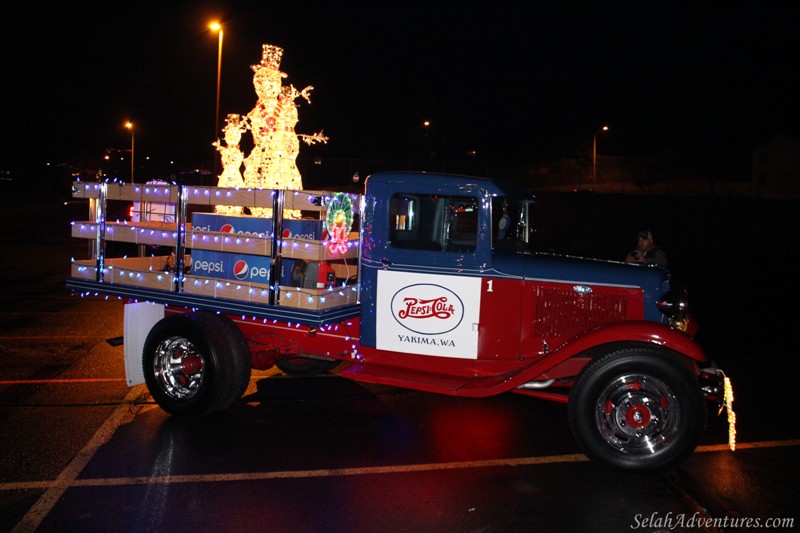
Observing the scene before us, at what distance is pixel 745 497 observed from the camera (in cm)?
458

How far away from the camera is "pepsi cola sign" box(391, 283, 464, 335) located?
5637 millimetres

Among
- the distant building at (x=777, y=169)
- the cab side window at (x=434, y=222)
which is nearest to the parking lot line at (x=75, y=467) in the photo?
the cab side window at (x=434, y=222)

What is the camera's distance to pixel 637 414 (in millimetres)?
5039

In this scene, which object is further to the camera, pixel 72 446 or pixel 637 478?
pixel 72 446

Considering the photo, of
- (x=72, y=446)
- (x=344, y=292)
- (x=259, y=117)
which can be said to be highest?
(x=259, y=117)

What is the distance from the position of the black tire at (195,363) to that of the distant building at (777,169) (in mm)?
38711

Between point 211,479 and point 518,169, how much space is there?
40044 millimetres

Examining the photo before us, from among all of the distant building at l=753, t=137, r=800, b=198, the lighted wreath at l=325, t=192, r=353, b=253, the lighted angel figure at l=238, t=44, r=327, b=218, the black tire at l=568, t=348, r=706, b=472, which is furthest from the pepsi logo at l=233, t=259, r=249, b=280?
the distant building at l=753, t=137, r=800, b=198

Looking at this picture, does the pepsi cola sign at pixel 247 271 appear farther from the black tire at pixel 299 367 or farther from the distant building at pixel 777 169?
the distant building at pixel 777 169

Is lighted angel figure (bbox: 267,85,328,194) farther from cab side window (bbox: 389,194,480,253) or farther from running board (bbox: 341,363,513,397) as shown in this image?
running board (bbox: 341,363,513,397)

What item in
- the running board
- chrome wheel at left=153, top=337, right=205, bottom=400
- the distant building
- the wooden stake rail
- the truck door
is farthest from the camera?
the distant building

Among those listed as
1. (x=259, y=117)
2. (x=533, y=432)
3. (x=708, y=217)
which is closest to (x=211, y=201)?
Answer: (x=533, y=432)

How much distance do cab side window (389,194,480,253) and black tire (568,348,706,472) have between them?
4.87 feet

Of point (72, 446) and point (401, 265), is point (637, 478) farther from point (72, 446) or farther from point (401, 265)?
point (72, 446)
